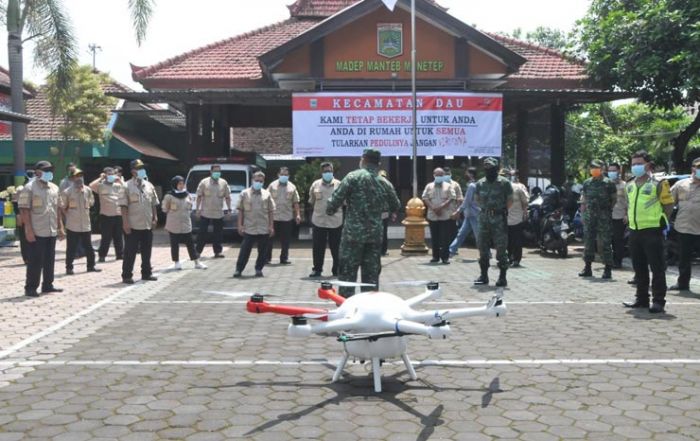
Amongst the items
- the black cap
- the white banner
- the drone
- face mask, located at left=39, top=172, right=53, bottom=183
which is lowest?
the drone

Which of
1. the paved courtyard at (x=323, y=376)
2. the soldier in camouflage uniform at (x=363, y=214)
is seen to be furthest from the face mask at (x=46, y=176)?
the soldier in camouflage uniform at (x=363, y=214)

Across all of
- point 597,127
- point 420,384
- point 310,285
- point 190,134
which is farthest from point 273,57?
point 597,127

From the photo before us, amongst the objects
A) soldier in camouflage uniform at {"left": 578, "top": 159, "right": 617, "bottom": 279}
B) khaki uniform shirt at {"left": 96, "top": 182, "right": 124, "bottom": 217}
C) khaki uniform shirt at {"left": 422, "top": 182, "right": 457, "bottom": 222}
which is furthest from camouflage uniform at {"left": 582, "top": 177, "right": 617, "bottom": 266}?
khaki uniform shirt at {"left": 96, "top": 182, "right": 124, "bottom": 217}

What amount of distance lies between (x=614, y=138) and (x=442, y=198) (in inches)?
1138

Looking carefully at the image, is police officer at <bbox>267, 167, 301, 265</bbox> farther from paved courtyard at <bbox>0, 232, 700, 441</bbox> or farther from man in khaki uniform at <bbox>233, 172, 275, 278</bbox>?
paved courtyard at <bbox>0, 232, 700, 441</bbox>

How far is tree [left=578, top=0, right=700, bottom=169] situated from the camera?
46.2 ft

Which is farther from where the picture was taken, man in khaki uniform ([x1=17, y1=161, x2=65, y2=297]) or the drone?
man in khaki uniform ([x1=17, y1=161, x2=65, y2=297])

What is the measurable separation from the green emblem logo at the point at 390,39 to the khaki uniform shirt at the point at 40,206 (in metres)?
11.6

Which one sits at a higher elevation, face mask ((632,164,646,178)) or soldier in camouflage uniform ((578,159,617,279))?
face mask ((632,164,646,178))

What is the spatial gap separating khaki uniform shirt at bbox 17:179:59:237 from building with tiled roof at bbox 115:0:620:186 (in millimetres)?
9040

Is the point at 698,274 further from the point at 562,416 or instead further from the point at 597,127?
the point at 597,127

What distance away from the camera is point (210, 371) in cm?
531

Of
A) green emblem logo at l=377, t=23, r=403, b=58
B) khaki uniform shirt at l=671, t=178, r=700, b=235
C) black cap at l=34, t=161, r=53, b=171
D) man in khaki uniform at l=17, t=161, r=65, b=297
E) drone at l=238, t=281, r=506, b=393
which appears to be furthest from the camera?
green emblem logo at l=377, t=23, r=403, b=58

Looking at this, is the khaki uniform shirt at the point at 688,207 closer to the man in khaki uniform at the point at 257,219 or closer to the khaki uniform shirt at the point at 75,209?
the man in khaki uniform at the point at 257,219
